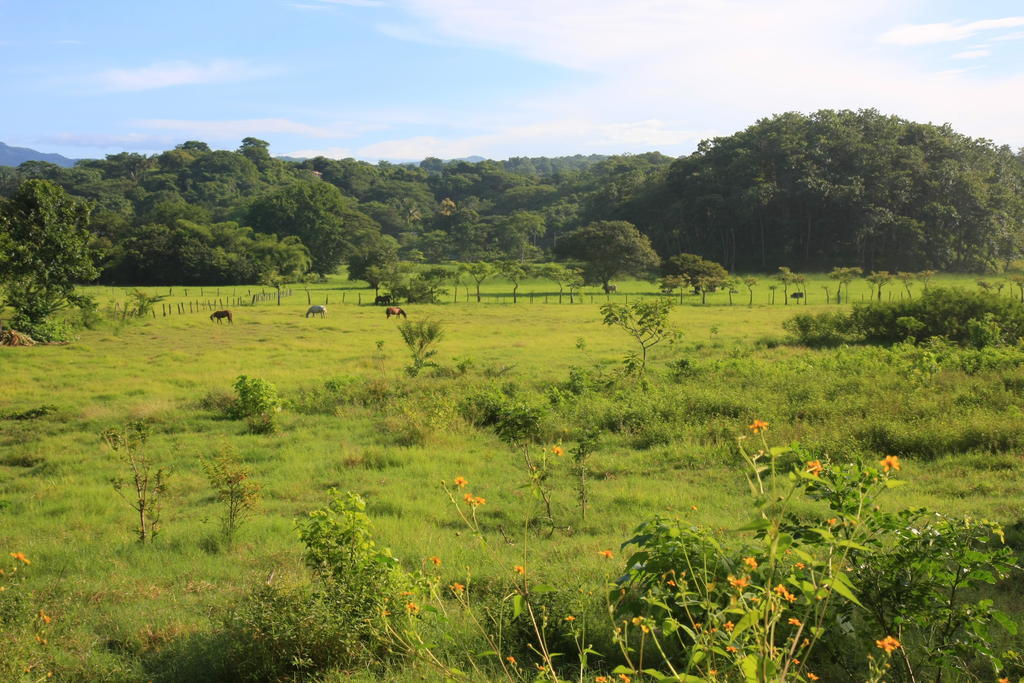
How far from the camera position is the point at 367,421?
46.7ft

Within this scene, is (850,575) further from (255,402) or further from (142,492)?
(255,402)

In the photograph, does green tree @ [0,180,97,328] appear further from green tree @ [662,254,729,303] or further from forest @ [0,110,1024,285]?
green tree @ [662,254,729,303]

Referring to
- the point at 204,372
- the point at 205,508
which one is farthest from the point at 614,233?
the point at 205,508

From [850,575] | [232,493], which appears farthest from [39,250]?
[850,575]

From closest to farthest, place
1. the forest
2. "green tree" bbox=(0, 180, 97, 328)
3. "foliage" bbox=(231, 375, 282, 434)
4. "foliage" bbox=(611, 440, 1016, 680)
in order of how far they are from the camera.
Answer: "foliage" bbox=(611, 440, 1016, 680) < "foliage" bbox=(231, 375, 282, 434) < "green tree" bbox=(0, 180, 97, 328) < the forest

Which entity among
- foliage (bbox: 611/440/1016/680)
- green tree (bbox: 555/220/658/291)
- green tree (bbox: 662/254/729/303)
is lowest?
foliage (bbox: 611/440/1016/680)

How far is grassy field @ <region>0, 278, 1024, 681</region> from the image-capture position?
21.2 feet

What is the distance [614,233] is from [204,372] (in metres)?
44.5

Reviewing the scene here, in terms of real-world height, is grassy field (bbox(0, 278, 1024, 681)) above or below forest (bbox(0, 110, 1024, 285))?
below

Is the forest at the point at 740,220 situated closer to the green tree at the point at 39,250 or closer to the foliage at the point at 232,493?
the green tree at the point at 39,250

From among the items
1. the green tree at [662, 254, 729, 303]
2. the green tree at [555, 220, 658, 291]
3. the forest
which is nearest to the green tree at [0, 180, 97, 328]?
the forest

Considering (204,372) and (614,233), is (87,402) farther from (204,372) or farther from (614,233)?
(614,233)

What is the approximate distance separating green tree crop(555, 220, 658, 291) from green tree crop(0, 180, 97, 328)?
3909 centimetres

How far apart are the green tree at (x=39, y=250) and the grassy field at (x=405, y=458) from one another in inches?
208
